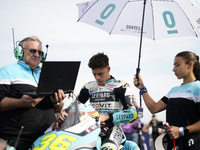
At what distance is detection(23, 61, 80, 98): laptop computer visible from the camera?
2.57 meters

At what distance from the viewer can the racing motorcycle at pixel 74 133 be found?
2387 millimetres

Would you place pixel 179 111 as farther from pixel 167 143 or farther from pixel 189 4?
pixel 189 4

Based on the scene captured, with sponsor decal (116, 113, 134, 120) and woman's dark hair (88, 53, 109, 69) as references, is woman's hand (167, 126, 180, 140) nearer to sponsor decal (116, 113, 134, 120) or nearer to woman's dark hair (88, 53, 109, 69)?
sponsor decal (116, 113, 134, 120)

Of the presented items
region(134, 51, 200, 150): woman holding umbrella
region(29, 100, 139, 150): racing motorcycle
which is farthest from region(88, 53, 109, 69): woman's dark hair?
region(29, 100, 139, 150): racing motorcycle

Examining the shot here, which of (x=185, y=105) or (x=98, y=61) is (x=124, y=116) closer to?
(x=185, y=105)

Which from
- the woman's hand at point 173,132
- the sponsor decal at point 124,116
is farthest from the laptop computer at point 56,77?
the woman's hand at point 173,132

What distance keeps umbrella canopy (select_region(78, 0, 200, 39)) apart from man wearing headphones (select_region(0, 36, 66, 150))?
286 cm

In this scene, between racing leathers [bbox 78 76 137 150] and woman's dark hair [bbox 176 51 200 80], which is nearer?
racing leathers [bbox 78 76 137 150]

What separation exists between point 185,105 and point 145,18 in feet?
8.33

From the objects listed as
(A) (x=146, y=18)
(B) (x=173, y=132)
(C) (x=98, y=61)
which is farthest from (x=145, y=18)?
(B) (x=173, y=132)

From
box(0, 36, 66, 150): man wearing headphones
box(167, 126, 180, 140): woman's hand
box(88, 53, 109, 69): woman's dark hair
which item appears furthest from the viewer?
box(88, 53, 109, 69): woman's dark hair

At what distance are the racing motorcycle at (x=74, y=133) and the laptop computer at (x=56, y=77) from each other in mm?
294

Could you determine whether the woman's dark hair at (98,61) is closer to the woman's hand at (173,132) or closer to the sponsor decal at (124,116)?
the sponsor decal at (124,116)

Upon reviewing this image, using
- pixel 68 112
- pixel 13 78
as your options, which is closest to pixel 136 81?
pixel 68 112
